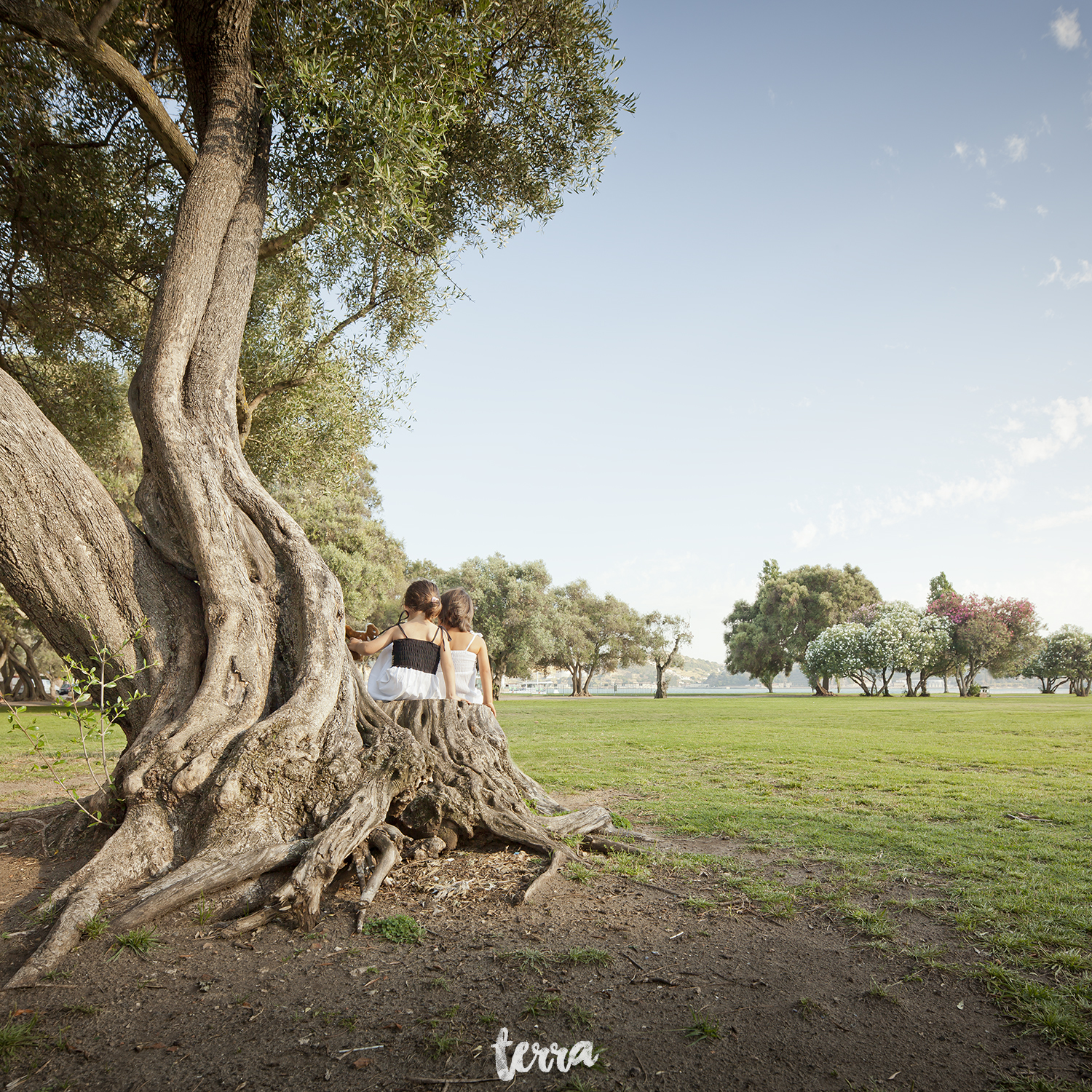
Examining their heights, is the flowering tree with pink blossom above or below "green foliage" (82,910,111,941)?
above

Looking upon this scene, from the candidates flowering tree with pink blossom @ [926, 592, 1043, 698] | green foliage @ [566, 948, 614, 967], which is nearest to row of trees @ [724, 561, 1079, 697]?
flowering tree with pink blossom @ [926, 592, 1043, 698]

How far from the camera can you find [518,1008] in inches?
126

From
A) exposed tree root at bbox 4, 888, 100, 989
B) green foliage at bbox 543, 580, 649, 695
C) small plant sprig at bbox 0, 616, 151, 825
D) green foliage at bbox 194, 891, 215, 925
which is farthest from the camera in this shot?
green foliage at bbox 543, 580, 649, 695

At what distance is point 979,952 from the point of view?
392 centimetres

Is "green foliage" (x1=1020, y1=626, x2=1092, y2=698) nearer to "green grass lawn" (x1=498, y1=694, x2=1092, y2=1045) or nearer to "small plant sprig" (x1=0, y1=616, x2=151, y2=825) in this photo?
"green grass lawn" (x1=498, y1=694, x2=1092, y2=1045)

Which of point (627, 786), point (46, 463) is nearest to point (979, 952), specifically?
point (627, 786)

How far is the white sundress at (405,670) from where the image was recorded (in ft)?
22.1

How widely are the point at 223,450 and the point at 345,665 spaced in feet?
7.44

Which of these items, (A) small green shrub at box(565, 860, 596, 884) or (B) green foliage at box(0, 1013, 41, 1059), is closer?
(B) green foliage at box(0, 1013, 41, 1059)

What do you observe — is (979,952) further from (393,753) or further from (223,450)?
(223,450)

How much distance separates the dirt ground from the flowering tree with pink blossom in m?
58.3

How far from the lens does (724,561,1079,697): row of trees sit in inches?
2026

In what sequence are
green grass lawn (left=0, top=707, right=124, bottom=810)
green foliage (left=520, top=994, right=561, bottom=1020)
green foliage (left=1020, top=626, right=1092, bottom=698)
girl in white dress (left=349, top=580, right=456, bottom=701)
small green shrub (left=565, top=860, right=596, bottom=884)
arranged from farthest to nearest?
1. green foliage (left=1020, top=626, right=1092, bottom=698)
2. green grass lawn (left=0, top=707, right=124, bottom=810)
3. girl in white dress (left=349, top=580, right=456, bottom=701)
4. small green shrub (left=565, top=860, right=596, bottom=884)
5. green foliage (left=520, top=994, right=561, bottom=1020)

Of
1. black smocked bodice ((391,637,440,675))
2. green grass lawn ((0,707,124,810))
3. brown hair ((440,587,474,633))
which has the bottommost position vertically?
green grass lawn ((0,707,124,810))
